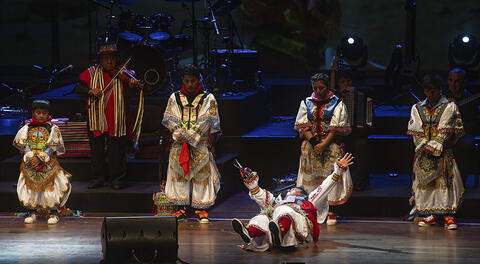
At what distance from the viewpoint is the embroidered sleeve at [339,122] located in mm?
10070

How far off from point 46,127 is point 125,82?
3.40 ft

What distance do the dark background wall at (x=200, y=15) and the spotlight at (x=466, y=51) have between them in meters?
1.14

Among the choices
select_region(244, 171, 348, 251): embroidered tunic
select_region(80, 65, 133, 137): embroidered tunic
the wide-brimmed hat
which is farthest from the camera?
select_region(80, 65, 133, 137): embroidered tunic

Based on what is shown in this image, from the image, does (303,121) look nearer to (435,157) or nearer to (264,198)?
(264,198)

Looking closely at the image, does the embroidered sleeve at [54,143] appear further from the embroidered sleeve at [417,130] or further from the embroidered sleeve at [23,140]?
the embroidered sleeve at [417,130]

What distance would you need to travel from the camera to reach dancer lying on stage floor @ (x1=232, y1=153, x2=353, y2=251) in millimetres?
8984

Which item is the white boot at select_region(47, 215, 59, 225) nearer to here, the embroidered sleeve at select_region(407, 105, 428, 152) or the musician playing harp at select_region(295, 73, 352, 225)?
the musician playing harp at select_region(295, 73, 352, 225)

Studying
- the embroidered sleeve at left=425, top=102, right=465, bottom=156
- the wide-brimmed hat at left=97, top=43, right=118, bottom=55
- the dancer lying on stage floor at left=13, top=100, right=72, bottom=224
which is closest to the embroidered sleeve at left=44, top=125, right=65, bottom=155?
the dancer lying on stage floor at left=13, top=100, right=72, bottom=224

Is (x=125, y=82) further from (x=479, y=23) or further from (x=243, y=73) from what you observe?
(x=479, y=23)

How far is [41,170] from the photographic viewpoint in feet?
34.0

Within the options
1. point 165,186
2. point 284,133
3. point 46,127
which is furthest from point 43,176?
point 284,133

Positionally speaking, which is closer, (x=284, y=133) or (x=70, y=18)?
(x=284, y=133)

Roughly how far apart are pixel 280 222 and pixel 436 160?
1.86 metres

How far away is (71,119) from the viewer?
11812 millimetres
